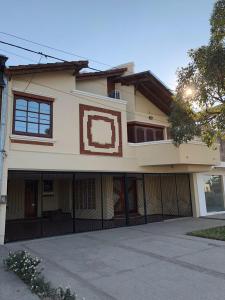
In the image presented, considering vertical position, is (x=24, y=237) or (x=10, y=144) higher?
(x=10, y=144)

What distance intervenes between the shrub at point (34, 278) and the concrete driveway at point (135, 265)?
47 centimetres

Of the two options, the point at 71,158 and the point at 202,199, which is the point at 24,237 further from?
A: the point at 202,199

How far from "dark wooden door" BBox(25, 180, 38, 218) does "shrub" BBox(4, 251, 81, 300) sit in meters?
11.4

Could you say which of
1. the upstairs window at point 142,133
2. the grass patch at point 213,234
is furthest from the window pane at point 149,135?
the grass patch at point 213,234

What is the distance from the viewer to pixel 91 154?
44.1ft

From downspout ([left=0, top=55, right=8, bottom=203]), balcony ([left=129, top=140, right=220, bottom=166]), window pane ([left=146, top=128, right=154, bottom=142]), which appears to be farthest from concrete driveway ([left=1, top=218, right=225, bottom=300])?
window pane ([left=146, top=128, right=154, bottom=142])

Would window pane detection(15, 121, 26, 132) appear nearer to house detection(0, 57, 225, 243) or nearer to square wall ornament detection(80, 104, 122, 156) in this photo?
house detection(0, 57, 225, 243)

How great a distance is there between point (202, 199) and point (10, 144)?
12.4 metres

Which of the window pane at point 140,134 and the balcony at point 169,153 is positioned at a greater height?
the window pane at point 140,134

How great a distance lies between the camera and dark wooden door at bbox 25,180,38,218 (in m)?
18.3

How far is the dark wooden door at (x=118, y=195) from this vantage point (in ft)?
57.2

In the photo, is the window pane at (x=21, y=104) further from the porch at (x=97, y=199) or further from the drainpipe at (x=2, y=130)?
the porch at (x=97, y=199)

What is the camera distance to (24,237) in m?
11.6

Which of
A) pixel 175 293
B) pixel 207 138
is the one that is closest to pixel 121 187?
pixel 207 138
